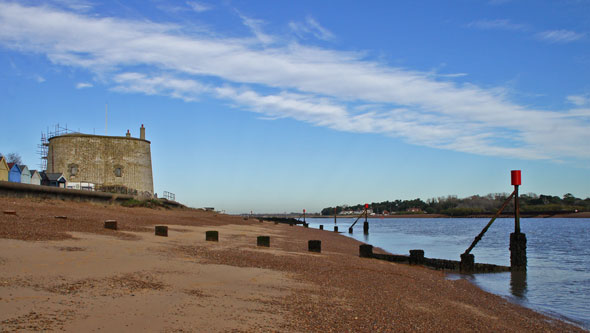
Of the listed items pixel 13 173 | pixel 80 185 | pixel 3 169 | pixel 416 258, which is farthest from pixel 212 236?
pixel 13 173

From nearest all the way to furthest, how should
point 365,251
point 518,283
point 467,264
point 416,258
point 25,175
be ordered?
point 518,283
point 467,264
point 416,258
point 365,251
point 25,175

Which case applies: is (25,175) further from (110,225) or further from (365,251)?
(365,251)

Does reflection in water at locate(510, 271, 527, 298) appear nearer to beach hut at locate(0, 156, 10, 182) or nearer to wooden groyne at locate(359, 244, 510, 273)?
wooden groyne at locate(359, 244, 510, 273)

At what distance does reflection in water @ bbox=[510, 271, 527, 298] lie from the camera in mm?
15180

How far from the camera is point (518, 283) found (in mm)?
17391

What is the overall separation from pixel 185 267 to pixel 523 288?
12.6 metres

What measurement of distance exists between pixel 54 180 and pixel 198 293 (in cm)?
4523

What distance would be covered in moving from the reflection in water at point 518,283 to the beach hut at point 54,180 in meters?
42.8

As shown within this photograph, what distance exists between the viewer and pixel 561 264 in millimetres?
24781

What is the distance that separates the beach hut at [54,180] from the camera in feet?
153

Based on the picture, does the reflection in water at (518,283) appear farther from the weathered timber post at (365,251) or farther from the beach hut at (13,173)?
the beach hut at (13,173)

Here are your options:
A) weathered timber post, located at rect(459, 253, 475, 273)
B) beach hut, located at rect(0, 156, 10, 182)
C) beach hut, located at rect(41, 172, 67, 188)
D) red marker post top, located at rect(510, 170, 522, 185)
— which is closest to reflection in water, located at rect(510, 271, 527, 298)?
weathered timber post, located at rect(459, 253, 475, 273)

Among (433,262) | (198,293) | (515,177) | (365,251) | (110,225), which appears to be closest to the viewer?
(198,293)

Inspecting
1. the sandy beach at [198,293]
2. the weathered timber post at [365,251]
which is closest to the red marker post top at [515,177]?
the weathered timber post at [365,251]
